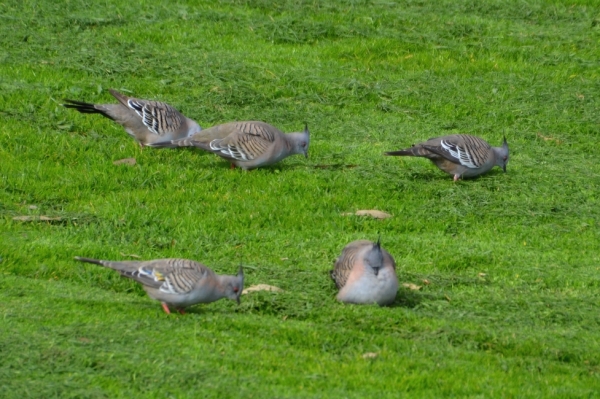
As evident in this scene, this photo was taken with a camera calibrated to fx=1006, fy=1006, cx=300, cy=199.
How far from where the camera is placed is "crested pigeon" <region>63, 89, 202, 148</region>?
1245cm

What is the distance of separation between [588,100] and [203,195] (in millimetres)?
7441

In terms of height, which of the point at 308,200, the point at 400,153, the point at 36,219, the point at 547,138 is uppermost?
the point at 400,153

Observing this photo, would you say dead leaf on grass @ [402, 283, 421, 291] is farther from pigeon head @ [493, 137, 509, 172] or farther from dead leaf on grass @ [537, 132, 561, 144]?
dead leaf on grass @ [537, 132, 561, 144]

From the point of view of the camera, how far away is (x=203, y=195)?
11.2 m

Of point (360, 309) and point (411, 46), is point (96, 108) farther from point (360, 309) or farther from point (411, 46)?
point (411, 46)

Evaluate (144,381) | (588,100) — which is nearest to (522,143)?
(588,100)

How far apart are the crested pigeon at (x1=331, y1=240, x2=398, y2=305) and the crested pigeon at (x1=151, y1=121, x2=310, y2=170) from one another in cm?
391

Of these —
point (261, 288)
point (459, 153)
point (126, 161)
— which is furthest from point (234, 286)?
→ point (459, 153)

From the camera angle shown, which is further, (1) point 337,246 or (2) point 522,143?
(2) point 522,143

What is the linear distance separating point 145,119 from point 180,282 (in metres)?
5.27

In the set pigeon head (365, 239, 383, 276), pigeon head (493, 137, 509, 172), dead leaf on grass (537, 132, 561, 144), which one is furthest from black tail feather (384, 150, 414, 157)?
pigeon head (365, 239, 383, 276)

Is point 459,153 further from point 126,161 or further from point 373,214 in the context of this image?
point 126,161

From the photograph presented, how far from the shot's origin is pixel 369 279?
809 cm

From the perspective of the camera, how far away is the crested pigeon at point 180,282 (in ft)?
24.7
